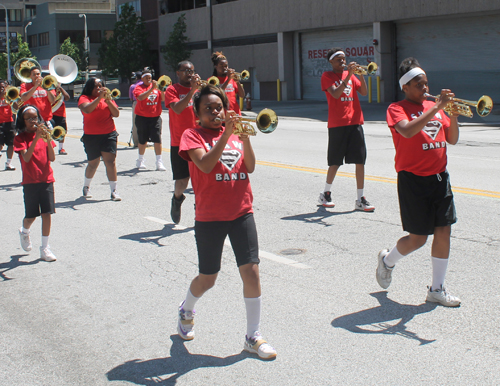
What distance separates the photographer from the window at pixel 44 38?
81000mm

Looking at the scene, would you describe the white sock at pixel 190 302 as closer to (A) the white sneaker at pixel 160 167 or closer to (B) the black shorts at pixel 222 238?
(B) the black shorts at pixel 222 238

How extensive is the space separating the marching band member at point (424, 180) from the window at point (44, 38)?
82.2 m

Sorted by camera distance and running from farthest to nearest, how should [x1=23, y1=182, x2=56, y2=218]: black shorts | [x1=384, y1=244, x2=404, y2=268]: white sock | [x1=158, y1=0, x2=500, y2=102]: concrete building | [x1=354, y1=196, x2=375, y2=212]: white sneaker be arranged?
1. [x1=158, y1=0, x2=500, y2=102]: concrete building
2. [x1=354, y1=196, x2=375, y2=212]: white sneaker
3. [x1=23, y1=182, x2=56, y2=218]: black shorts
4. [x1=384, y1=244, x2=404, y2=268]: white sock

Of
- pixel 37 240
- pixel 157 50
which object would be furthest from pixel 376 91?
pixel 37 240

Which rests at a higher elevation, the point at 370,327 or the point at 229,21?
the point at 229,21

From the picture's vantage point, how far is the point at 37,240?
7.61 m

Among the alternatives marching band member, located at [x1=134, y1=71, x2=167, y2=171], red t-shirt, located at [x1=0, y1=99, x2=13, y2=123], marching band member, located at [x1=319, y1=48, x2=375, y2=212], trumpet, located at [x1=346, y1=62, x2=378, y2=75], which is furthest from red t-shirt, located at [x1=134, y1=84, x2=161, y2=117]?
marching band member, located at [x1=319, y1=48, x2=375, y2=212]

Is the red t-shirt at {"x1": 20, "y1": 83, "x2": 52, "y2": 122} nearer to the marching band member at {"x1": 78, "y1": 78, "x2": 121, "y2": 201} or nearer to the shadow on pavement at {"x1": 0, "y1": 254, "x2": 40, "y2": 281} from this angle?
the marching band member at {"x1": 78, "y1": 78, "x2": 121, "y2": 201}

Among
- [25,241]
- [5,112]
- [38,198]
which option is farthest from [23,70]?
[38,198]

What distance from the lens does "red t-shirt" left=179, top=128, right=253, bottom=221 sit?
4.11 meters

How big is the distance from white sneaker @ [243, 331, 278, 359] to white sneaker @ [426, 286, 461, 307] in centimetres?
147

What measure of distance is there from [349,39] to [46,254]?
30884 millimetres

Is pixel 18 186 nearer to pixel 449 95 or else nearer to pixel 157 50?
pixel 449 95

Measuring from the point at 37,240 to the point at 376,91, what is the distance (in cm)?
2881
